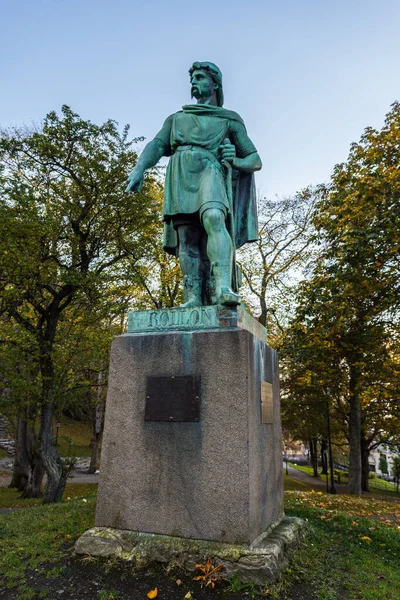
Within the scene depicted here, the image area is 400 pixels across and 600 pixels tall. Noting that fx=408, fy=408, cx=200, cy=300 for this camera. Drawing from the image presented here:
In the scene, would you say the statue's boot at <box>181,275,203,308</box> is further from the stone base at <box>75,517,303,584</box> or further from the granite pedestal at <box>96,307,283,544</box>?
the stone base at <box>75,517,303,584</box>

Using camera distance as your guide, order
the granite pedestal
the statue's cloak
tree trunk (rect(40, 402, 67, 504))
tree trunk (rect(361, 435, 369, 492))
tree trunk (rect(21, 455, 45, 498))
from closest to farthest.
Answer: the granite pedestal < the statue's cloak < tree trunk (rect(40, 402, 67, 504)) < tree trunk (rect(21, 455, 45, 498)) < tree trunk (rect(361, 435, 369, 492))

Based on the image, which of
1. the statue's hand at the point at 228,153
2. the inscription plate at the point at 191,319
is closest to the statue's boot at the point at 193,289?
the inscription plate at the point at 191,319

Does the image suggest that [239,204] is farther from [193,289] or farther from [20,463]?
[20,463]

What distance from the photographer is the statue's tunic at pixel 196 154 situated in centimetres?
448

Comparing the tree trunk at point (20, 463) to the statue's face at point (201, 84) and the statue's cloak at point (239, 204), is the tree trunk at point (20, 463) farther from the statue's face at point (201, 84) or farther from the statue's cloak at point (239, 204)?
the statue's face at point (201, 84)

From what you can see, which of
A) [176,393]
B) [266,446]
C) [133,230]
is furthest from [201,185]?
[133,230]

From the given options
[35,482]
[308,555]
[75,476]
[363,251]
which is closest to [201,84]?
[308,555]

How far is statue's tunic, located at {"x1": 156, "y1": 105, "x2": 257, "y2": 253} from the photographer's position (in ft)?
14.7

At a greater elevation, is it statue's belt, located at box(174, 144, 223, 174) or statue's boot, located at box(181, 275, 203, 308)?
statue's belt, located at box(174, 144, 223, 174)

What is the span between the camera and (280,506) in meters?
4.41

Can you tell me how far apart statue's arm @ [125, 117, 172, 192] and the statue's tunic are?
0.01 m

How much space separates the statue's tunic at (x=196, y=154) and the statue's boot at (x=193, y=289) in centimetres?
59

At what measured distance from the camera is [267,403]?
13.5 feet

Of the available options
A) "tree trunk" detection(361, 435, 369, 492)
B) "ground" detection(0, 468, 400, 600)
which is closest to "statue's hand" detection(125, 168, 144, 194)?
"ground" detection(0, 468, 400, 600)
